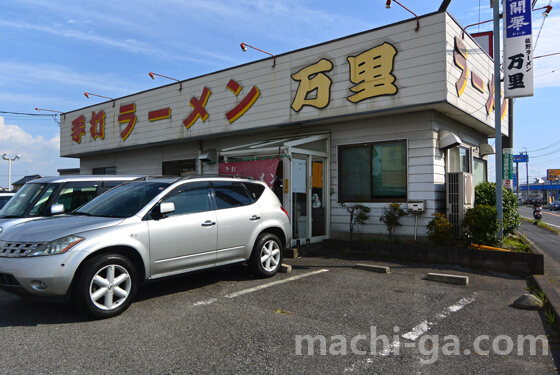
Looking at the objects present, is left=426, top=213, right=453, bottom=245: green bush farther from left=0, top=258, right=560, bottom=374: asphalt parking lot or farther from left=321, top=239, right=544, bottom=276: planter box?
left=0, top=258, right=560, bottom=374: asphalt parking lot

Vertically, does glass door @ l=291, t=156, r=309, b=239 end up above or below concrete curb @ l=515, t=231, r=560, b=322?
above

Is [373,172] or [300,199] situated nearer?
[300,199]

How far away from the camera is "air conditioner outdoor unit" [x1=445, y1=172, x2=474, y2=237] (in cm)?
885

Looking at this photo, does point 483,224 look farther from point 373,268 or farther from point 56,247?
point 56,247

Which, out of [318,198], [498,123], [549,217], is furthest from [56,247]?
[549,217]

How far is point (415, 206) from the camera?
8.90 m

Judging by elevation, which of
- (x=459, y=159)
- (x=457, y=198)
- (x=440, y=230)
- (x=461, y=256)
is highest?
(x=459, y=159)

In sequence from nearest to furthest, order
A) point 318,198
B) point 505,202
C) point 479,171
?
point 505,202 → point 318,198 → point 479,171

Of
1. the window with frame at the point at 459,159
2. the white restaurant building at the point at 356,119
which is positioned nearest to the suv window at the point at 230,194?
the white restaurant building at the point at 356,119

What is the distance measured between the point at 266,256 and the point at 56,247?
3147 mm

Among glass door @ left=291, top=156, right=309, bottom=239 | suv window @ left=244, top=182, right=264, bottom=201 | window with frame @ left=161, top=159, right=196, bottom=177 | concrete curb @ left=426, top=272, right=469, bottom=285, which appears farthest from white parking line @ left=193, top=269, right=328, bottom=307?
window with frame @ left=161, top=159, right=196, bottom=177

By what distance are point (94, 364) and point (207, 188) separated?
312 cm

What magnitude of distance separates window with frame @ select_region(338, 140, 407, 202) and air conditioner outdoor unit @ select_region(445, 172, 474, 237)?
0.96 metres

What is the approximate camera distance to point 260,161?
959 centimetres
